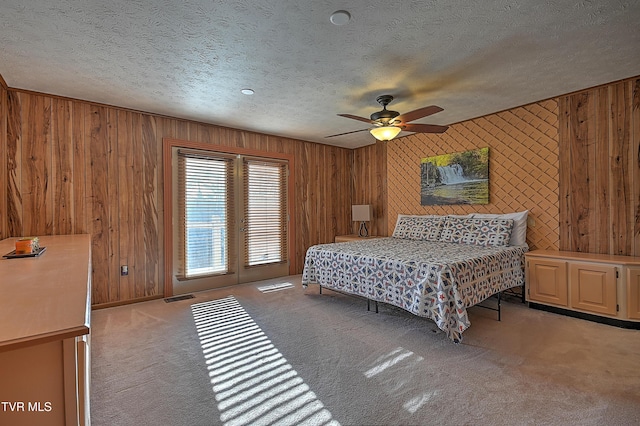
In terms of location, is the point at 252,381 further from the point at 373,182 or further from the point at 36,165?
the point at 373,182

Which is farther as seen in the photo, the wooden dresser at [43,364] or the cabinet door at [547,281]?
the cabinet door at [547,281]

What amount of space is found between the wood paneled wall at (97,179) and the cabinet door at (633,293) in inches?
203

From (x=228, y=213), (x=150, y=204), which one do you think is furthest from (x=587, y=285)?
(x=150, y=204)

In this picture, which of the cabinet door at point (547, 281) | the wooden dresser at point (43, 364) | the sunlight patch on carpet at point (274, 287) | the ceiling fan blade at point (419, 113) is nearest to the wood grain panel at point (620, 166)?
the cabinet door at point (547, 281)

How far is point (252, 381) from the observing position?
6.88ft

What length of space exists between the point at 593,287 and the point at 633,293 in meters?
0.28

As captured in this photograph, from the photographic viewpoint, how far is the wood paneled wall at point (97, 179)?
3.29 metres

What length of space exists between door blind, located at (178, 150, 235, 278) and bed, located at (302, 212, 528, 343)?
1493mm

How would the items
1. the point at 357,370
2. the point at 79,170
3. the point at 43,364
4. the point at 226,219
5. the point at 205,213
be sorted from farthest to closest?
1. the point at 226,219
2. the point at 205,213
3. the point at 79,170
4. the point at 357,370
5. the point at 43,364

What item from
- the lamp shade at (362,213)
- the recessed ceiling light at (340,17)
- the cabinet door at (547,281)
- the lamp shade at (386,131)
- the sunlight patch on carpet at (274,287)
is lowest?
the sunlight patch on carpet at (274,287)

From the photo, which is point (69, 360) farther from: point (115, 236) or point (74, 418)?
point (115, 236)

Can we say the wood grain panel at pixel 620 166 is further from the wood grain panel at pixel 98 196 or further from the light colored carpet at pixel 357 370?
the wood grain panel at pixel 98 196

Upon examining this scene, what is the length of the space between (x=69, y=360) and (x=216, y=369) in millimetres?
1592

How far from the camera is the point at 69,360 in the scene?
33.9 inches
